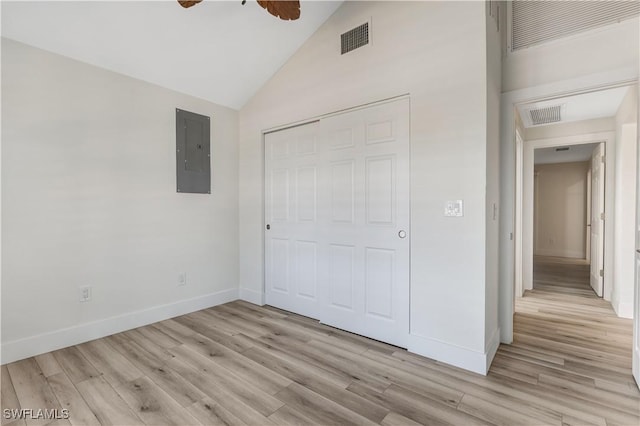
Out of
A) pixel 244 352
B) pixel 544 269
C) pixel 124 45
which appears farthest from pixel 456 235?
pixel 544 269

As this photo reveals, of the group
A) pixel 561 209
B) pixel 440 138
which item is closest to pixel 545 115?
pixel 440 138

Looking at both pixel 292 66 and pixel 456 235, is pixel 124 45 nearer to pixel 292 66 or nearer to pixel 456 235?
pixel 292 66

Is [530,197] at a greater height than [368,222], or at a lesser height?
greater

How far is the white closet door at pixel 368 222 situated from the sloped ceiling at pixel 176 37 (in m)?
1.10

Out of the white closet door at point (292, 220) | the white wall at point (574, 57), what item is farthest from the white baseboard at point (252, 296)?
the white wall at point (574, 57)

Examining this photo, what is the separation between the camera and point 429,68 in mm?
2396

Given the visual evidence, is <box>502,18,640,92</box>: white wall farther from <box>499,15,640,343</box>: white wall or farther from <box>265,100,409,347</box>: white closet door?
<box>265,100,409,347</box>: white closet door

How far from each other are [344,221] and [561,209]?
7.49 metres

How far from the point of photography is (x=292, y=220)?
11.4ft

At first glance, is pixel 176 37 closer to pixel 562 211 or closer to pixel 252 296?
pixel 252 296

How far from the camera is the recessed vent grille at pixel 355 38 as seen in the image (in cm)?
279

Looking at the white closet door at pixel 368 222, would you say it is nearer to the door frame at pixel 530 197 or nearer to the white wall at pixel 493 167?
the white wall at pixel 493 167

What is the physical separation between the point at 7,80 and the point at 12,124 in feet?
1.12

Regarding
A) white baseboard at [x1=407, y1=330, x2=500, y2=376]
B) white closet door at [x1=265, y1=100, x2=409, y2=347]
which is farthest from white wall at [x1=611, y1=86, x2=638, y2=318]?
white closet door at [x1=265, y1=100, x2=409, y2=347]
